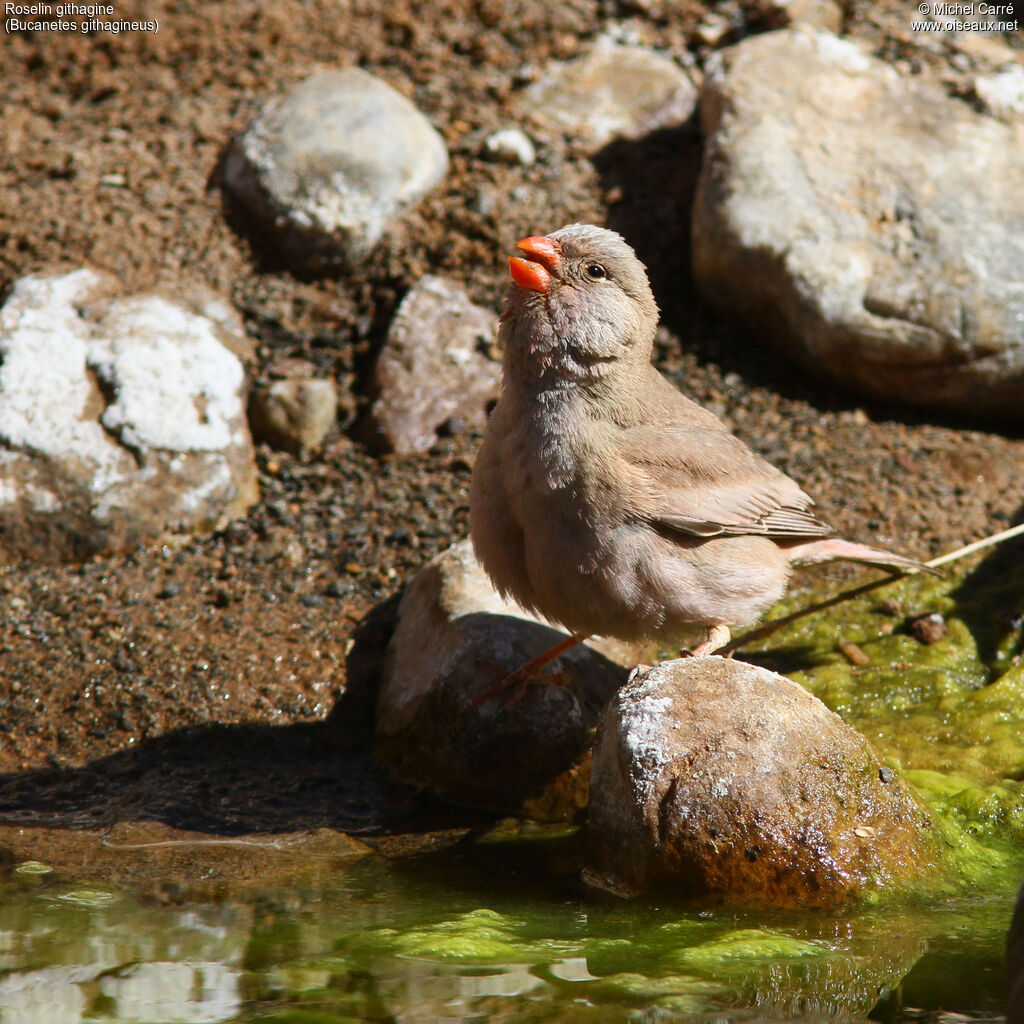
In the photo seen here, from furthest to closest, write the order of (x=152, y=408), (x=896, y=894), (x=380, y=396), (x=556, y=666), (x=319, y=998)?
1. (x=380, y=396)
2. (x=152, y=408)
3. (x=556, y=666)
4. (x=896, y=894)
5. (x=319, y=998)

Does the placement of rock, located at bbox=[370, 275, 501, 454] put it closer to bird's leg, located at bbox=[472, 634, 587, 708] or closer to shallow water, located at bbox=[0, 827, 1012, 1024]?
bird's leg, located at bbox=[472, 634, 587, 708]

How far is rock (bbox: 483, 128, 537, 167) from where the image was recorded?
24.4 ft

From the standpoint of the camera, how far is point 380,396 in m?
6.63

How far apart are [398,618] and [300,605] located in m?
0.49

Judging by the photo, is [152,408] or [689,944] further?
[152,408]

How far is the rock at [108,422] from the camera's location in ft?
19.2

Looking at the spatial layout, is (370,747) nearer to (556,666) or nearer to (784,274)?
(556,666)

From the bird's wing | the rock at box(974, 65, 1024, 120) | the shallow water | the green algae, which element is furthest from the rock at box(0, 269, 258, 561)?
the rock at box(974, 65, 1024, 120)

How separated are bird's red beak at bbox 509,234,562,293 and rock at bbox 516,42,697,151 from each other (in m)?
3.34

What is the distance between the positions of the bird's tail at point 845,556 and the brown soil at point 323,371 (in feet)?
2.71

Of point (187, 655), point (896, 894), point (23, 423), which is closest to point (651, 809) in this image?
point (896, 894)

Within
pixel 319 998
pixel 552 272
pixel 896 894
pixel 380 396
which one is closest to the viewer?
pixel 319 998

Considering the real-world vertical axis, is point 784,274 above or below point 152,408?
above

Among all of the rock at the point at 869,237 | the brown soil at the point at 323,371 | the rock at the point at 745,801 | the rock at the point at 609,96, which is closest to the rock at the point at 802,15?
the brown soil at the point at 323,371
